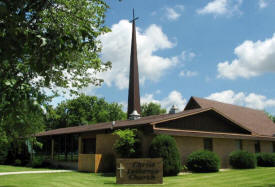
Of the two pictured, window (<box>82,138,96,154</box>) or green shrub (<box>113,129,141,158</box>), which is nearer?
green shrub (<box>113,129,141,158</box>)

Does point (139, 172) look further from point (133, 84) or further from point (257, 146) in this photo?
point (133, 84)

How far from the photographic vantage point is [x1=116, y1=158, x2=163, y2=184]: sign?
475 inches

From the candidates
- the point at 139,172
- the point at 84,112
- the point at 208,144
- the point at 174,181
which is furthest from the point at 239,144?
the point at 84,112

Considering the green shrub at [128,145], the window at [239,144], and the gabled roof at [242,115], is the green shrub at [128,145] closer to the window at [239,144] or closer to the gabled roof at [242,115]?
the window at [239,144]

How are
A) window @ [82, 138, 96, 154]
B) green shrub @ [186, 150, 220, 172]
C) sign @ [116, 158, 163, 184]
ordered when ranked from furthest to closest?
window @ [82, 138, 96, 154] → green shrub @ [186, 150, 220, 172] → sign @ [116, 158, 163, 184]

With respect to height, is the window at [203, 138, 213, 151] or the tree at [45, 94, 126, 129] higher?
the tree at [45, 94, 126, 129]

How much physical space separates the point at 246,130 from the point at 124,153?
482 inches

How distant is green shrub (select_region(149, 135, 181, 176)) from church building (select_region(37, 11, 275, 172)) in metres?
0.68

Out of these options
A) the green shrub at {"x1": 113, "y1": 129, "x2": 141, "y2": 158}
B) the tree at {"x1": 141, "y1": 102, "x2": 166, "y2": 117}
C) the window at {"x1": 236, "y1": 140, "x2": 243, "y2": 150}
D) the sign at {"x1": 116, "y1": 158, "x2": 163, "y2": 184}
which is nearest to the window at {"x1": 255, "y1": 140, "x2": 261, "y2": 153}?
the window at {"x1": 236, "y1": 140, "x2": 243, "y2": 150}

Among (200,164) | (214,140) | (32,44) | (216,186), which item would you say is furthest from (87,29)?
(214,140)

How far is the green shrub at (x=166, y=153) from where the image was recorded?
1577 centimetres

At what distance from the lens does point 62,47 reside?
10.4ft

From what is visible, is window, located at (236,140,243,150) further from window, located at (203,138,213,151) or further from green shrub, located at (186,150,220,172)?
green shrub, located at (186,150,220,172)

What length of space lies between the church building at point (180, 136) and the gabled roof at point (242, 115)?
11 cm
